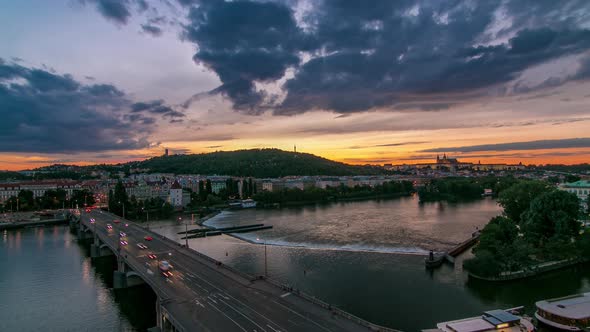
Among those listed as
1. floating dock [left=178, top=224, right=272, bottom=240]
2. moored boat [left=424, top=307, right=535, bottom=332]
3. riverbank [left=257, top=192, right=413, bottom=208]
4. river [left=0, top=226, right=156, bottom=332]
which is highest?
moored boat [left=424, top=307, right=535, bottom=332]

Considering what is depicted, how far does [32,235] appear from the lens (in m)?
43.5

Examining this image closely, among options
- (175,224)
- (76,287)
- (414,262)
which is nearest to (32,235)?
(175,224)

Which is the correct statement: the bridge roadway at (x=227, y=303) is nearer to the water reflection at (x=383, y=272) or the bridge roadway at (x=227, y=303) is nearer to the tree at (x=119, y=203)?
the water reflection at (x=383, y=272)

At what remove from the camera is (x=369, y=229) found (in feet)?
127

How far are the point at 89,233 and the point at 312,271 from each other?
27.3 metres

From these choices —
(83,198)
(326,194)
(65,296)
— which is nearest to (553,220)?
(65,296)

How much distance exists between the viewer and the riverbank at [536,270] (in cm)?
2141

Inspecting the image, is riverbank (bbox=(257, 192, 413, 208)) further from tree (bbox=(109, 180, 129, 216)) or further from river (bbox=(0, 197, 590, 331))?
river (bbox=(0, 197, 590, 331))

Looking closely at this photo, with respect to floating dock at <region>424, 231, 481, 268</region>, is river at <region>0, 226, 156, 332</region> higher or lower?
lower

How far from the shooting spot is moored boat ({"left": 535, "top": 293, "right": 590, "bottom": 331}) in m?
14.6

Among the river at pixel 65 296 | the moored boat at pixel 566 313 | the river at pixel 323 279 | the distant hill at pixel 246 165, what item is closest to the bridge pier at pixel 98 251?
the river at pixel 65 296

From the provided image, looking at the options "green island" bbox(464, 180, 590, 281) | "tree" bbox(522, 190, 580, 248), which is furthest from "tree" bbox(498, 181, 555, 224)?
"tree" bbox(522, 190, 580, 248)

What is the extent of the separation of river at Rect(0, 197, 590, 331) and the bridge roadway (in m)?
2.26

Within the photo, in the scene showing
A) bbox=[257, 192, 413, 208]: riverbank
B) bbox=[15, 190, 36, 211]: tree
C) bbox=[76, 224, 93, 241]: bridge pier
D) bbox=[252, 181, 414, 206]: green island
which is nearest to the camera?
bbox=[76, 224, 93, 241]: bridge pier
